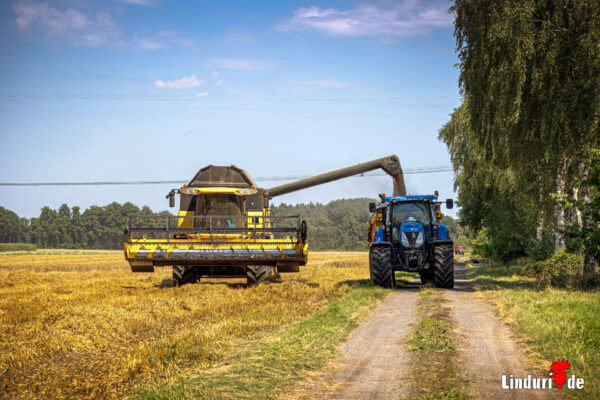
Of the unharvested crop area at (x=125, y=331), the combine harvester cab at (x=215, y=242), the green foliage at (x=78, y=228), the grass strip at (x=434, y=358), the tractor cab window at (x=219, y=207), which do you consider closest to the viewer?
the grass strip at (x=434, y=358)

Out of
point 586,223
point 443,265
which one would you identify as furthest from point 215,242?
point 586,223

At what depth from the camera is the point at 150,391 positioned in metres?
6.89

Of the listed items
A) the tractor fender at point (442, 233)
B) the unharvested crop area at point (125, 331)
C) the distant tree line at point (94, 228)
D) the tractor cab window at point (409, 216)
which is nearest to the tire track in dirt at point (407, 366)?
the unharvested crop area at point (125, 331)

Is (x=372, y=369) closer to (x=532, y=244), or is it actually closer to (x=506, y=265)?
(x=532, y=244)

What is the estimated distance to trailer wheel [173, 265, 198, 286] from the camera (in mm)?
19781

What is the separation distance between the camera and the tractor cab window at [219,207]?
69.2 feet

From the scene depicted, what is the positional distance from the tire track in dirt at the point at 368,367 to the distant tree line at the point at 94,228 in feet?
427

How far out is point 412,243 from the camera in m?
19.5

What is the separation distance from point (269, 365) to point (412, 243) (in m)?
11.9

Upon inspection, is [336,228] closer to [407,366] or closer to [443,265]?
[443,265]

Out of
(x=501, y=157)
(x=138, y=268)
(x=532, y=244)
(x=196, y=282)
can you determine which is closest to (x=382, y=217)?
(x=501, y=157)

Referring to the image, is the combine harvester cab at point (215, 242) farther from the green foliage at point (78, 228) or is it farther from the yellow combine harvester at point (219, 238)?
the green foliage at point (78, 228)

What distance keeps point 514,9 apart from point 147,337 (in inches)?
534

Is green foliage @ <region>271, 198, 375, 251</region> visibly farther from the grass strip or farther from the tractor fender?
the grass strip
